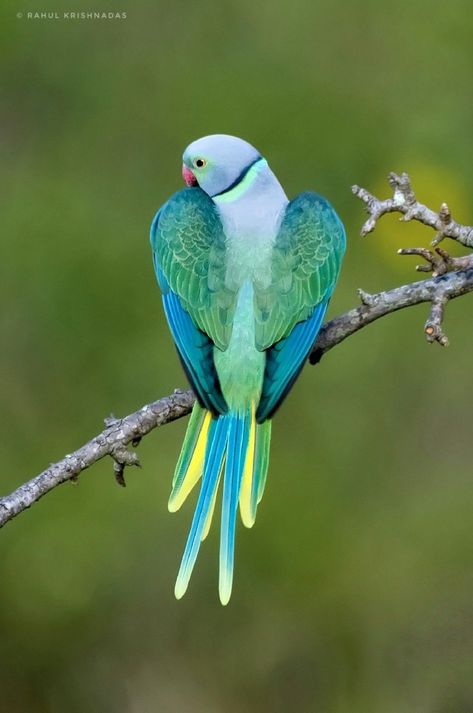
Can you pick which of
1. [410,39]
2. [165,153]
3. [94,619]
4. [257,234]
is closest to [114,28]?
[165,153]

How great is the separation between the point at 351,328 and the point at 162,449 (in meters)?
3.64

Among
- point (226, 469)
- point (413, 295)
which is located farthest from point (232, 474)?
point (413, 295)

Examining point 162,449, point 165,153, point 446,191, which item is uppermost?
point 165,153

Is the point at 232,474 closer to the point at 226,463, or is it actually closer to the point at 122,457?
the point at 226,463

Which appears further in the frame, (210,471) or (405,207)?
(210,471)

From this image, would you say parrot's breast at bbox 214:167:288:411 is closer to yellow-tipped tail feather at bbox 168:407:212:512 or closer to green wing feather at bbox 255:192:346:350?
green wing feather at bbox 255:192:346:350

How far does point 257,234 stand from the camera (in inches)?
219

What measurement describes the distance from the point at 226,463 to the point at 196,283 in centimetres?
67

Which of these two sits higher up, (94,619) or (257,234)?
(94,619)

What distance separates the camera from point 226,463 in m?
5.41

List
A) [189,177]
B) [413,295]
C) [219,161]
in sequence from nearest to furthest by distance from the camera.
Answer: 1. [413,295]
2. [219,161]
3. [189,177]

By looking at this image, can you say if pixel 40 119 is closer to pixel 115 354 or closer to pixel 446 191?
pixel 115 354

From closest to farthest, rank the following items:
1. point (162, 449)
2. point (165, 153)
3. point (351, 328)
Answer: point (351, 328) → point (162, 449) → point (165, 153)

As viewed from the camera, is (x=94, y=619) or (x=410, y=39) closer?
(x=94, y=619)
